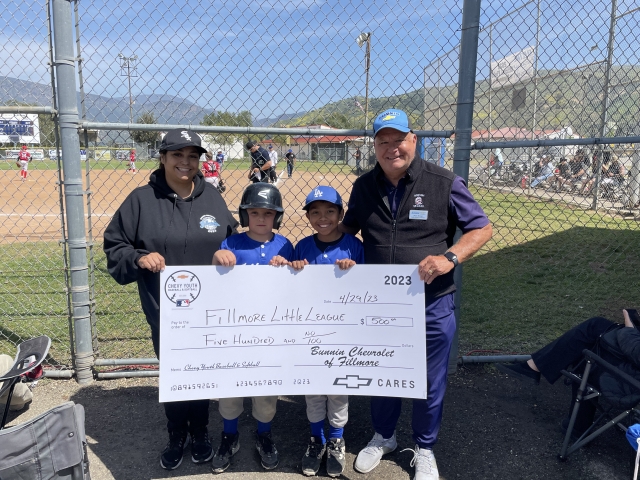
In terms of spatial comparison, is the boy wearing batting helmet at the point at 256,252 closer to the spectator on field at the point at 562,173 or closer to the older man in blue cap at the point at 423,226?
the older man in blue cap at the point at 423,226

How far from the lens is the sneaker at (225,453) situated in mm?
2910

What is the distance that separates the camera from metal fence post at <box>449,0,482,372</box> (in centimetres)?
335

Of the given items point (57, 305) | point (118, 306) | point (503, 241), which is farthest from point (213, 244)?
point (503, 241)

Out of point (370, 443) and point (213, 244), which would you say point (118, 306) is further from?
point (370, 443)

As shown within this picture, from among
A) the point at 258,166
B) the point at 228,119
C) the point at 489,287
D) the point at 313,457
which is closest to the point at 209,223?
the point at 228,119

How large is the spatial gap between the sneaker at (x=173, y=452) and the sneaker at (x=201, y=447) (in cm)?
7

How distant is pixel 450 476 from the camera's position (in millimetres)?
2904

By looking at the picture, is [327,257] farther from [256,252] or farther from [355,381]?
[355,381]

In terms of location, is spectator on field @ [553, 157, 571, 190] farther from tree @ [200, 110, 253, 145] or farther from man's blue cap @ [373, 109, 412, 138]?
man's blue cap @ [373, 109, 412, 138]

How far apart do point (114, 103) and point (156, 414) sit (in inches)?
90.9

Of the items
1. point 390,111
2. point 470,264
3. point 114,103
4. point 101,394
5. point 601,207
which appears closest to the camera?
point 390,111

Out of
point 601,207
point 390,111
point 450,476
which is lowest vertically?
point 450,476

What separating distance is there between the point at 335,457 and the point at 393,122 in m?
2.01

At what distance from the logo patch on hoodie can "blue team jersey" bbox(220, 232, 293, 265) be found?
97 millimetres
